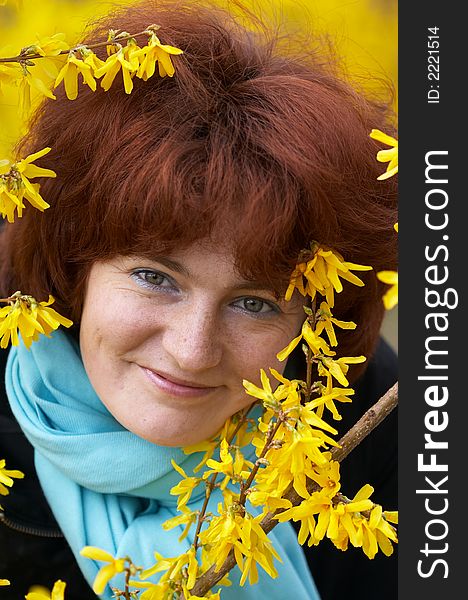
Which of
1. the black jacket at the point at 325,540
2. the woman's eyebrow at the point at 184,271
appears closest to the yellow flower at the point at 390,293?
the woman's eyebrow at the point at 184,271

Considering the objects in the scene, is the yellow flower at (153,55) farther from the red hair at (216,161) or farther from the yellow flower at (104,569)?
the yellow flower at (104,569)

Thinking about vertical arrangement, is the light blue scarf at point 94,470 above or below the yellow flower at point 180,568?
above

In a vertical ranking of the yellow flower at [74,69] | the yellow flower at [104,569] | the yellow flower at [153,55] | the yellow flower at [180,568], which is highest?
the yellow flower at [153,55]

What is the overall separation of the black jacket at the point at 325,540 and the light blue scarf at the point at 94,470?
105 mm

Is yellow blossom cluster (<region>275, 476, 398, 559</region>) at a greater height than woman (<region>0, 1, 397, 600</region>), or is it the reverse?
woman (<region>0, 1, 397, 600</region>)

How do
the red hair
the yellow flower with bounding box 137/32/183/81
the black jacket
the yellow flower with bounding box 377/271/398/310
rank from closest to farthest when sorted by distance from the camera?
the yellow flower with bounding box 377/271/398/310
the yellow flower with bounding box 137/32/183/81
the red hair
the black jacket

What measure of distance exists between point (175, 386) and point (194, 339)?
0.14 m

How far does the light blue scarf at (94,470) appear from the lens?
186 centimetres

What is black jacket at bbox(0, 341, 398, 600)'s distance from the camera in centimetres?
202

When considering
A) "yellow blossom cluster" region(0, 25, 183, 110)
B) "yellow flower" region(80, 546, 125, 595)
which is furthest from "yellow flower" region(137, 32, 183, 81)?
"yellow flower" region(80, 546, 125, 595)

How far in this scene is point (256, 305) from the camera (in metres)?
1.64

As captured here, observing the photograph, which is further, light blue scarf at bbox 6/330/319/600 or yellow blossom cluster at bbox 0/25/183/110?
light blue scarf at bbox 6/330/319/600

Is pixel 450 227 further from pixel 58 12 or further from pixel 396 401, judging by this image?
pixel 58 12

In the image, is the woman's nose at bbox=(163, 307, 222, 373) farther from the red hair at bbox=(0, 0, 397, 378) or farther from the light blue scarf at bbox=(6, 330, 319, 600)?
the light blue scarf at bbox=(6, 330, 319, 600)
